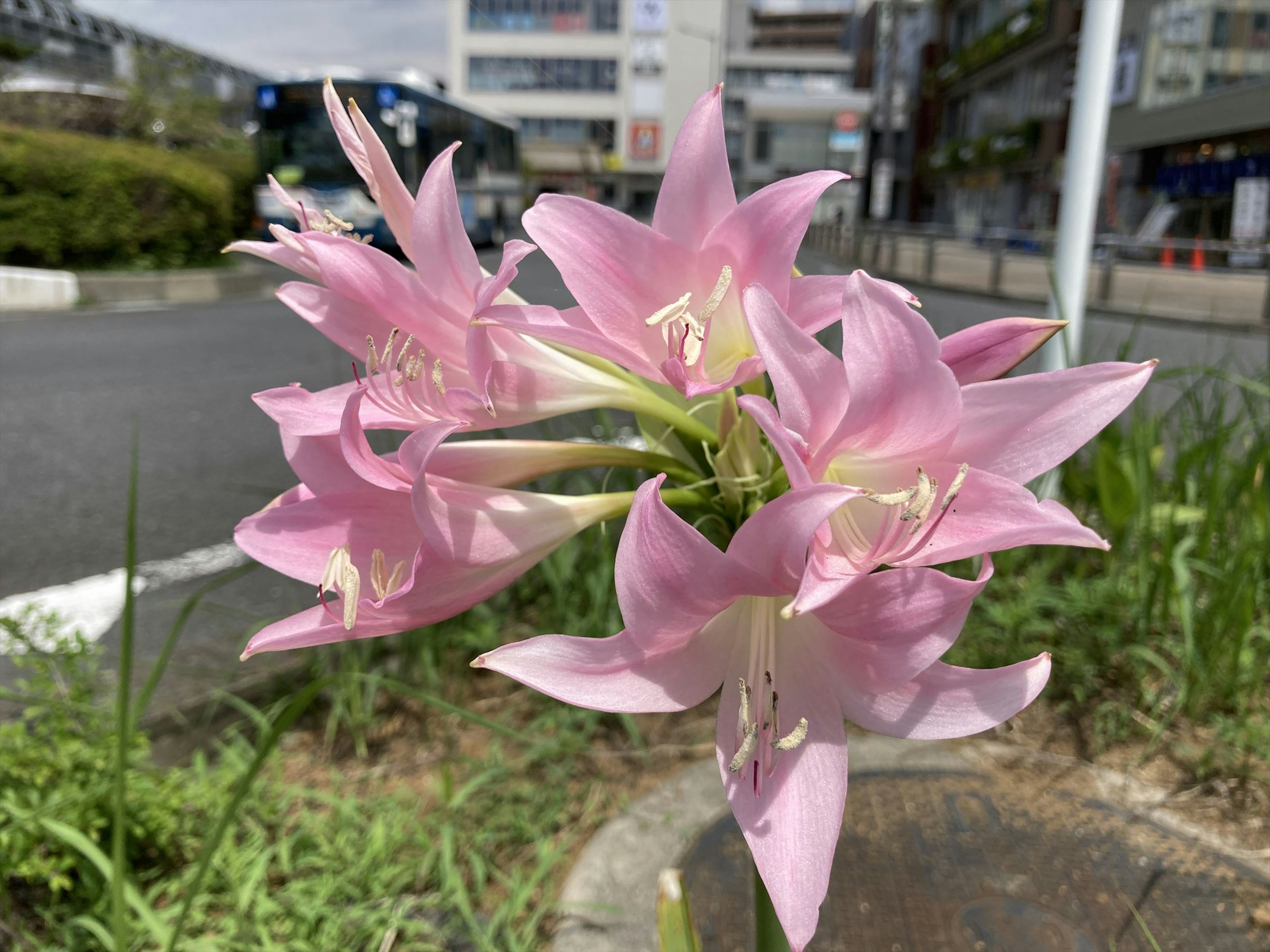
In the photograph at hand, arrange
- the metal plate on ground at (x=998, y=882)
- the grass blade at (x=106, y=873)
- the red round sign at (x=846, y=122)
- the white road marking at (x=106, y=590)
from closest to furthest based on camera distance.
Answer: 1. the grass blade at (x=106, y=873)
2. the metal plate on ground at (x=998, y=882)
3. the red round sign at (x=846, y=122)
4. the white road marking at (x=106, y=590)

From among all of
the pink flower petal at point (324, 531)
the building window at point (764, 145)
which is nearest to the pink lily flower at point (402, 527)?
Result: the pink flower petal at point (324, 531)

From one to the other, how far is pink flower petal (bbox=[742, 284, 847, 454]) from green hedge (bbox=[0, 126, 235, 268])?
599 inches

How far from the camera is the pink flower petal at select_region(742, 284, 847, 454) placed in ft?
2.36

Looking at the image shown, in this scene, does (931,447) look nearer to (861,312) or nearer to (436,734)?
(861,312)

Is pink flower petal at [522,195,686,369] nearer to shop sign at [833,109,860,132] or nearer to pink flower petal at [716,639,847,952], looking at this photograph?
pink flower petal at [716,639,847,952]

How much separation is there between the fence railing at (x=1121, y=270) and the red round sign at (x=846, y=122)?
663 cm

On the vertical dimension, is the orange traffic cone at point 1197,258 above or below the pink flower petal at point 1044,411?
above

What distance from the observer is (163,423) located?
652cm

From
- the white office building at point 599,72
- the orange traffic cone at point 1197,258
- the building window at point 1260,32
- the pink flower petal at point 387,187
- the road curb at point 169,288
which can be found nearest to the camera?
the pink flower petal at point 387,187

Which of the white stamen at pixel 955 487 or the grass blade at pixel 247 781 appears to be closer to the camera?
the white stamen at pixel 955 487

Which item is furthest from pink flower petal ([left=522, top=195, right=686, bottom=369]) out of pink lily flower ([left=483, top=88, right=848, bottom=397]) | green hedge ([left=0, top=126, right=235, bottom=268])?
green hedge ([left=0, top=126, right=235, bottom=268])

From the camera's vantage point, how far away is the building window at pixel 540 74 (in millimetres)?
1100

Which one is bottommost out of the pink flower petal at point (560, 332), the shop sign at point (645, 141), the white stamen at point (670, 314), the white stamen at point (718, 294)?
the pink flower petal at point (560, 332)

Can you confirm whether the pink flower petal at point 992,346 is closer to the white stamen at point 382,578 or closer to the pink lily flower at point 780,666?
the pink lily flower at point 780,666
